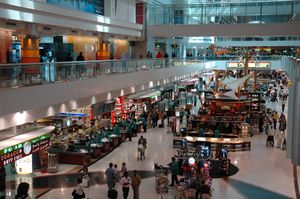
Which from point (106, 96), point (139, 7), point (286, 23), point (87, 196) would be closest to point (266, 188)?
point (87, 196)

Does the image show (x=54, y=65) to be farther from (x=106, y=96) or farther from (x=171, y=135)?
(x=171, y=135)

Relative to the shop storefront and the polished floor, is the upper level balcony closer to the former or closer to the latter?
the shop storefront

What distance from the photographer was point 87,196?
13.4m

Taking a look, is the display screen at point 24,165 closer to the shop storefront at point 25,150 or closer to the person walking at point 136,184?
the shop storefront at point 25,150

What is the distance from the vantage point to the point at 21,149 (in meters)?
12.2

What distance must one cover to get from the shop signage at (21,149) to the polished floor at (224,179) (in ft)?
5.46

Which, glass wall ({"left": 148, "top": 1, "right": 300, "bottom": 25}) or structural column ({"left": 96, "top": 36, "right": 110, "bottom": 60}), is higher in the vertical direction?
glass wall ({"left": 148, "top": 1, "right": 300, "bottom": 25})

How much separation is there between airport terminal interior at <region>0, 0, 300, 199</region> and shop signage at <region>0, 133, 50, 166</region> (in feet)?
0.10

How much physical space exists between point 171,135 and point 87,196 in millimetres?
11065

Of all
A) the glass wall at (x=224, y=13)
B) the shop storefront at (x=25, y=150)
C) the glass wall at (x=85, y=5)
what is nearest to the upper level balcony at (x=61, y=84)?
the shop storefront at (x=25, y=150)

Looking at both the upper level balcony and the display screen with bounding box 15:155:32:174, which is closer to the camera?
the upper level balcony

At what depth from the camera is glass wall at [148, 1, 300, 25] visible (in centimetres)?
2850

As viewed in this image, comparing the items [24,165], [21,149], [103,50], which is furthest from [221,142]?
[21,149]

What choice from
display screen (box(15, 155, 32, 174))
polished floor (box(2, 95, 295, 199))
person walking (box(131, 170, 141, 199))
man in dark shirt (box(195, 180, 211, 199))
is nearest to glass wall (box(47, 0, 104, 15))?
polished floor (box(2, 95, 295, 199))
